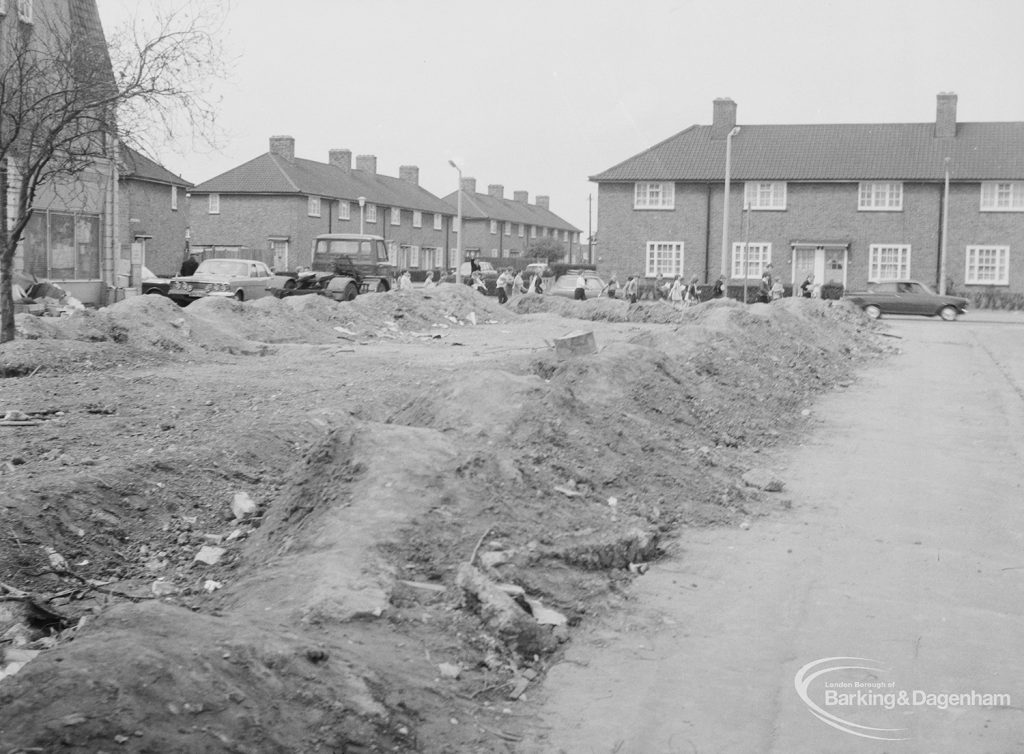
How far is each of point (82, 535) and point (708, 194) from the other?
5303 cm

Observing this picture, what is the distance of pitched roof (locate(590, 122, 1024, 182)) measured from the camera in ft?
181

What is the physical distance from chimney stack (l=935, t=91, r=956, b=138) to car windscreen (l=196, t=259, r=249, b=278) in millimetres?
39779

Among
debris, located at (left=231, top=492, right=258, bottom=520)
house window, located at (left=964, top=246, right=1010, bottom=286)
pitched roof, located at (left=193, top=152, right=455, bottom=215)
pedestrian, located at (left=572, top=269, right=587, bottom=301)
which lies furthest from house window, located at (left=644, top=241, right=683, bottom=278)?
debris, located at (left=231, top=492, right=258, bottom=520)

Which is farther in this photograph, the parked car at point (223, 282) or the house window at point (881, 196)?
the house window at point (881, 196)

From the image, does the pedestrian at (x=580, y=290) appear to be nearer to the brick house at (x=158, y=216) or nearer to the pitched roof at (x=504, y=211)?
the brick house at (x=158, y=216)

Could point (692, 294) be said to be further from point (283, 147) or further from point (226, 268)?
point (283, 147)

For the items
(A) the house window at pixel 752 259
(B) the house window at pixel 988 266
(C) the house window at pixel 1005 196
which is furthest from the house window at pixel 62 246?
(C) the house window at pixel 1005 196

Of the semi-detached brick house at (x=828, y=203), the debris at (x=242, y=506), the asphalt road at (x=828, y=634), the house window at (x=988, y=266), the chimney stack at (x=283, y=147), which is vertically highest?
the chimney stack at (x=283, y=147)

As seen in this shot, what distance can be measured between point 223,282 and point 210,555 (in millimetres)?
24069

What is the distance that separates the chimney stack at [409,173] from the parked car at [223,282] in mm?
57830

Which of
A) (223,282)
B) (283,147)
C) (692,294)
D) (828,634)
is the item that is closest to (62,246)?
(223,282)

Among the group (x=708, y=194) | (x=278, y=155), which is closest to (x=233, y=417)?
(x=708, y=194)

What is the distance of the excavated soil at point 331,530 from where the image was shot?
4.47 m

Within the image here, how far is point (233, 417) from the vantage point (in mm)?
11414
